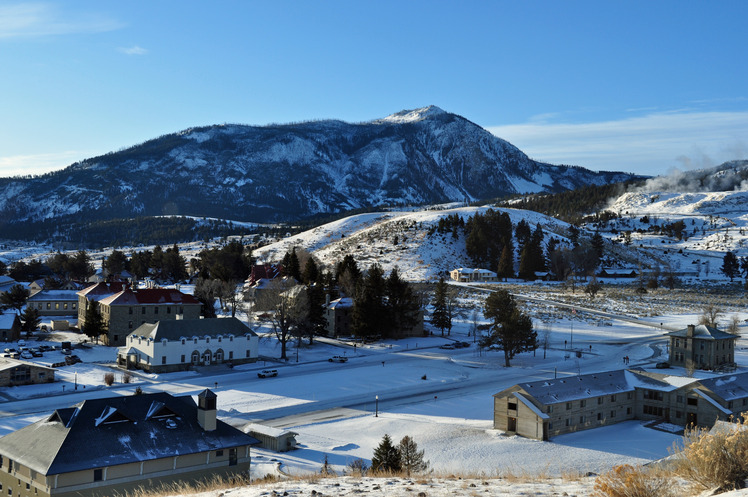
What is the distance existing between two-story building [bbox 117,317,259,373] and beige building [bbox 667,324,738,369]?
43195 mm

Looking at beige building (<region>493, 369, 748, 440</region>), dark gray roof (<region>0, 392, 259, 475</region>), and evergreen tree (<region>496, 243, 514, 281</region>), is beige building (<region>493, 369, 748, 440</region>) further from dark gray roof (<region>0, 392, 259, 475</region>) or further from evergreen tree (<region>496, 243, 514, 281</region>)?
evergreen tree (<region>496, 243, 514, 281</region>)

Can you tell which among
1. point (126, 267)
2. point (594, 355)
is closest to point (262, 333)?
point (594, 355)

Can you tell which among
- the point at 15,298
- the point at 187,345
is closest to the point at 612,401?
the point at 187,345

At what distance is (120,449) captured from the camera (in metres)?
29.9

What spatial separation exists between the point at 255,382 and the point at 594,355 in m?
37.3

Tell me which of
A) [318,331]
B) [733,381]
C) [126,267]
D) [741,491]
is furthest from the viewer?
[126,267]

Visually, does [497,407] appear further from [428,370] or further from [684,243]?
[684,243]

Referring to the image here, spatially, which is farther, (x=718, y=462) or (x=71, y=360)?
(x=71, y=360)

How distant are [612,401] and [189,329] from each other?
40573 mm

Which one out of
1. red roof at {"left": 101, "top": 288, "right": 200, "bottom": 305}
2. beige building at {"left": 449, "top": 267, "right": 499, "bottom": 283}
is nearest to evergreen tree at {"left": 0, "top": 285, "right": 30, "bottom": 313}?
red roof at {"left": 101, "top": 288, "right": 200, "bottom": 305}

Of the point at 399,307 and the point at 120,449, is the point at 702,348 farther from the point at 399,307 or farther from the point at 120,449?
the point at 120,449

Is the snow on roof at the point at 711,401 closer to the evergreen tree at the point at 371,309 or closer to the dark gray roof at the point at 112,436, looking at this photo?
the dark gray roof at the point at 112,436

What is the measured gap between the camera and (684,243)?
195 metres

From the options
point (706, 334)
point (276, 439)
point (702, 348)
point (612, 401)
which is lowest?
point (276, 439)
